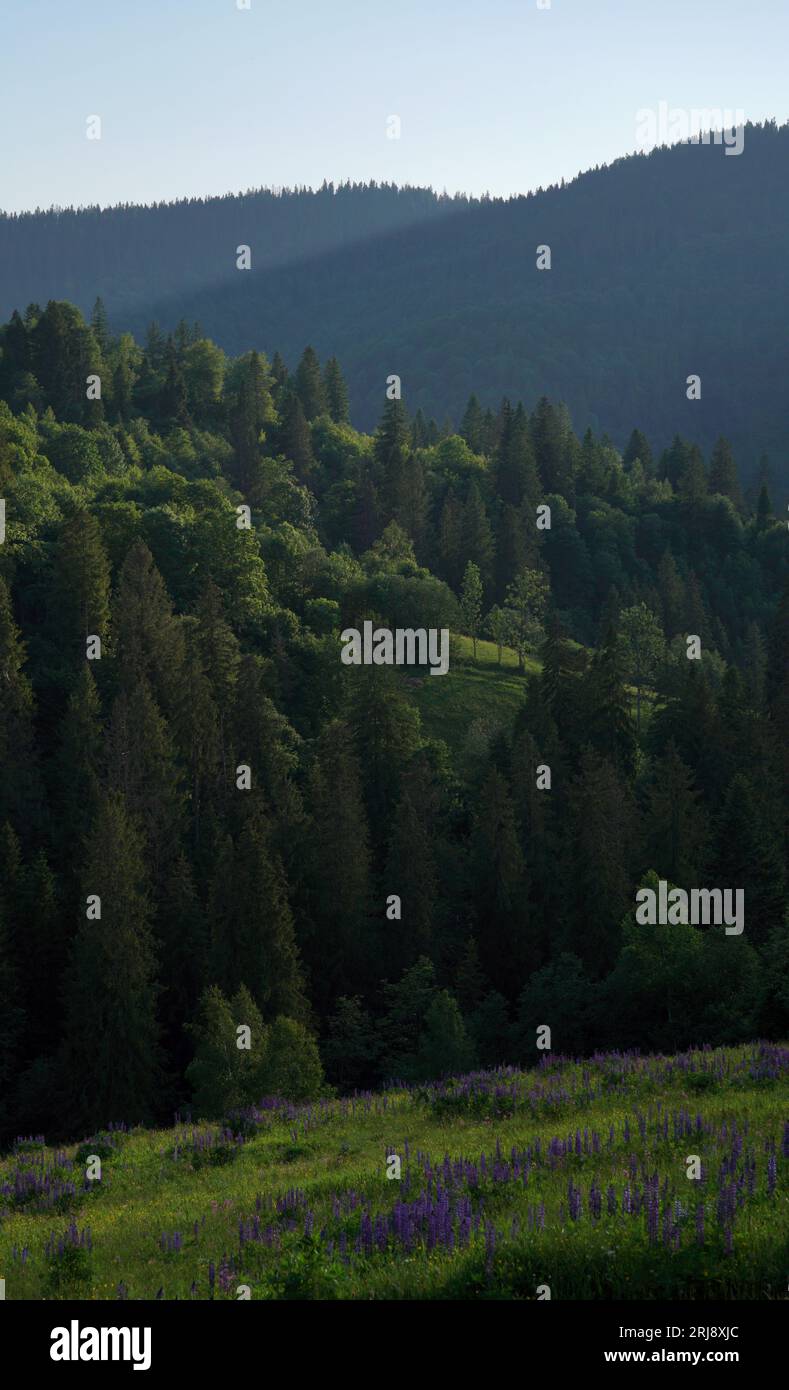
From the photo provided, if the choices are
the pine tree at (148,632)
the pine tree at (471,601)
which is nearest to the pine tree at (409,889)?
the pine tree at (148,632)

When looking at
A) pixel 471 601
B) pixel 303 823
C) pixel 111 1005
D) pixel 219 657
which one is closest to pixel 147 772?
pixel 303 823

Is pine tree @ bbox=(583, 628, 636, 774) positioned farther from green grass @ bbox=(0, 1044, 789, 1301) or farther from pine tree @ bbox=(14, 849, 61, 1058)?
green grass @ bbox=(0, 1044, 789, 1301)

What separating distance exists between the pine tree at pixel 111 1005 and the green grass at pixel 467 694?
52.4 meters

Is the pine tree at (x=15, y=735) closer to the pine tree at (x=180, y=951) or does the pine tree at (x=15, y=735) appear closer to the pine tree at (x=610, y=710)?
the pine tree at (x=180, y=951)

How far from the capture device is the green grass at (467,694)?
126 m

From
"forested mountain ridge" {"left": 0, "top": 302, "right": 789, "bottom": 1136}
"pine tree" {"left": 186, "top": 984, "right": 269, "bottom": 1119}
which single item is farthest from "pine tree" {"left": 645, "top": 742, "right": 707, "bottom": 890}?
"pine tree" {"left": 186, "top": 984, "right": 269, "bottom": 1119}

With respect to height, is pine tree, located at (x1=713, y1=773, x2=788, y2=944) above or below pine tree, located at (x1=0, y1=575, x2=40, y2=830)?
below

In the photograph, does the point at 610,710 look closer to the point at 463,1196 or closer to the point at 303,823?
the point at 303,823

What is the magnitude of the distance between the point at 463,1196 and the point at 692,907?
186 feet

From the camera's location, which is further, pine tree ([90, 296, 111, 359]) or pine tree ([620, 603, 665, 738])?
pine tree ([90, 296, 111, 359])

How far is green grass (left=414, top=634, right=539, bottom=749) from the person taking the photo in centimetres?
12631

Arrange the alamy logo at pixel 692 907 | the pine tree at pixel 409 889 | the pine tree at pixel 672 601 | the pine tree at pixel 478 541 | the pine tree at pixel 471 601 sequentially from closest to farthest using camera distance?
1. the alamy logo at pixel 692 907
2. the pine tree at pixel 409 889
3. the pine tree at pixel 471 601
4. the pine tree at pixel 478 541
5. the pine tree at pixel 672 601
